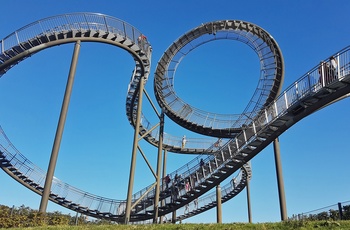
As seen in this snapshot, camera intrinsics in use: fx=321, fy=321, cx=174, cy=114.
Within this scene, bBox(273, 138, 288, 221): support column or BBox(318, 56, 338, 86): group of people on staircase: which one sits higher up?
BBox(318, 56, 338, 86): group of people on staircase

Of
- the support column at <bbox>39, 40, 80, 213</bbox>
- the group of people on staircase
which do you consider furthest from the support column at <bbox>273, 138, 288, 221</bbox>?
the support column at <bbox>39, 40, 80, 213</bbox>

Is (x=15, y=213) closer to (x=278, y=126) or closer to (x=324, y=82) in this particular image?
(x=278, y=126)

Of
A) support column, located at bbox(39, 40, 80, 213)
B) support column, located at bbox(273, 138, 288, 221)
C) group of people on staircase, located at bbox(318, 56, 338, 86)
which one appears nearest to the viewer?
group of people on staircase, located at bbox(318, 56, 338, 86)

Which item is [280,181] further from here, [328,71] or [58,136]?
[58,136]

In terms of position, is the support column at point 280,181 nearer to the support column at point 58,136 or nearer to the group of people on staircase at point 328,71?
the group of people on staircase at point 328,71

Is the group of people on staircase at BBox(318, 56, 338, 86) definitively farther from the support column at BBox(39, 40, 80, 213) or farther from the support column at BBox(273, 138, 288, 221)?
the support column at BBox(39, 40, 80, 213)

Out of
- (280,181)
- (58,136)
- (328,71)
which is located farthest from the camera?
(280,181)

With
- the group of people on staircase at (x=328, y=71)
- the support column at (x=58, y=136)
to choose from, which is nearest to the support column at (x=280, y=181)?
the group of people on staircase at (x=328, y=71)

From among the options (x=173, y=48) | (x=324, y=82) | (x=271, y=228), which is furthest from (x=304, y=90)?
(x=173, y=48)

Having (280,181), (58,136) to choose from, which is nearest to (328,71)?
(280,181)

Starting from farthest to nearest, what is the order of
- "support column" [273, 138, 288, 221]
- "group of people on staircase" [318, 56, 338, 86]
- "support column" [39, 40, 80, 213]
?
1. "support column" [273, 138, 288, 221]
2. "support column" [39, 40, 80, 213]
3. "group of people on staircase" [318, 56, 338, 86]

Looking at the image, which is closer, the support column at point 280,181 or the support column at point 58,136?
the support column at point 58,136
